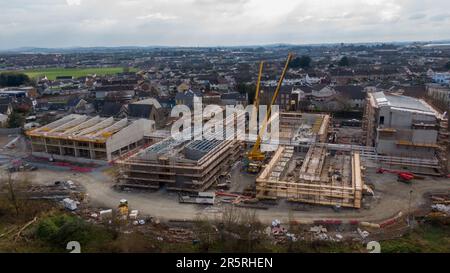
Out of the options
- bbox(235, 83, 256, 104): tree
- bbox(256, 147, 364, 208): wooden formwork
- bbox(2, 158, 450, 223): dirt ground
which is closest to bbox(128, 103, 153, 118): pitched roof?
bbox(2, 158, 450, 223): dirt ground

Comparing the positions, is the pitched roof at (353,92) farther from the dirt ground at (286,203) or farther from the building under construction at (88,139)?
the building under construction at (88,139)

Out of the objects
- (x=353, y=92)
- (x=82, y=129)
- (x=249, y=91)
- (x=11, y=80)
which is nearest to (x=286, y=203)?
(x=82, y=129)

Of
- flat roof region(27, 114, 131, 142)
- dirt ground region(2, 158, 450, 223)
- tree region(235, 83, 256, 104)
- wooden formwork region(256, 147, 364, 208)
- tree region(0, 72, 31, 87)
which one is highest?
tree region(0, 72, 31, 87)

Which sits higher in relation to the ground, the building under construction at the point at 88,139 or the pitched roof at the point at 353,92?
the pitched roof at the point at 353,92

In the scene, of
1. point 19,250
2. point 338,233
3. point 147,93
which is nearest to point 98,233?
point 19,250

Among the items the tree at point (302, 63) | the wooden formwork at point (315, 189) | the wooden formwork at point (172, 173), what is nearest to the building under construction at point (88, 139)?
the wooden formwork at point (172, 173)

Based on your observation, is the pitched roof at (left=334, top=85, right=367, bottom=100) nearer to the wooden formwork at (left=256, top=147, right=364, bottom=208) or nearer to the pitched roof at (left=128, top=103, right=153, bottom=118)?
the wooden formwork at (left=256, top=147, right=364, bottom=208)
